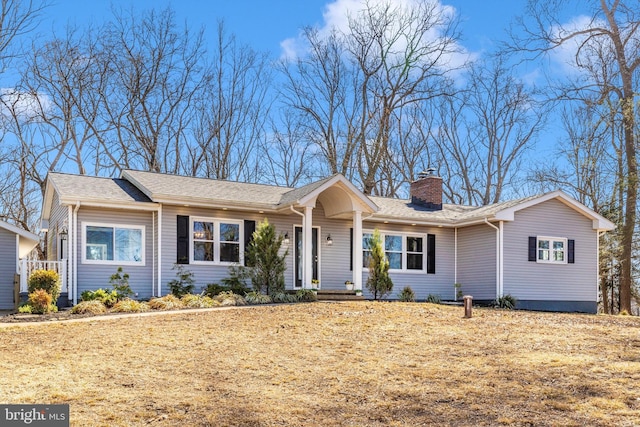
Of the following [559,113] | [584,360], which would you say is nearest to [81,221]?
[584,360]

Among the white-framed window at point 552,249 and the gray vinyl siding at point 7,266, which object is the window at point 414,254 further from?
the gray vinyl siding at point 7,266

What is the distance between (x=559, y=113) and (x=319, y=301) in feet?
64.6

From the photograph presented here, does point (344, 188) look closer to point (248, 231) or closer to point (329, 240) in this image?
point (329, 240)

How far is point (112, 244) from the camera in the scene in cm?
1552

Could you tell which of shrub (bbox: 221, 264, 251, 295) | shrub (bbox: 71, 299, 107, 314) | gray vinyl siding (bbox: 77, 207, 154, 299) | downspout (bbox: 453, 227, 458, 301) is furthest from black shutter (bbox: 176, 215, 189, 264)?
downspout (bbox: 453, 227, 458, 301)

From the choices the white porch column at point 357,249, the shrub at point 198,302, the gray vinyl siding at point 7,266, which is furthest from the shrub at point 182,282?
the white porch column at point 357,249

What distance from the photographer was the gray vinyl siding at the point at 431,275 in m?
18.9

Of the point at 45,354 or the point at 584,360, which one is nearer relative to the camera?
the point at 584,360

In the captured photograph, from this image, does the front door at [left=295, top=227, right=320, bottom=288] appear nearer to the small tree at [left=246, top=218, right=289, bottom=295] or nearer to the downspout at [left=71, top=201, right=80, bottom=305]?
the small tree at [left=246, top=218, right=289, bottom=295]

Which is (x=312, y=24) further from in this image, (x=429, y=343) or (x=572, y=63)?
(x=429, y=343)

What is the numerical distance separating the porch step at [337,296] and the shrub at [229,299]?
7.67ft

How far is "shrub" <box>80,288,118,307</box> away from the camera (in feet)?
47.3

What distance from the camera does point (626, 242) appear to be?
72.8 feet

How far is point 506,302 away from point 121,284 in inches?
438
